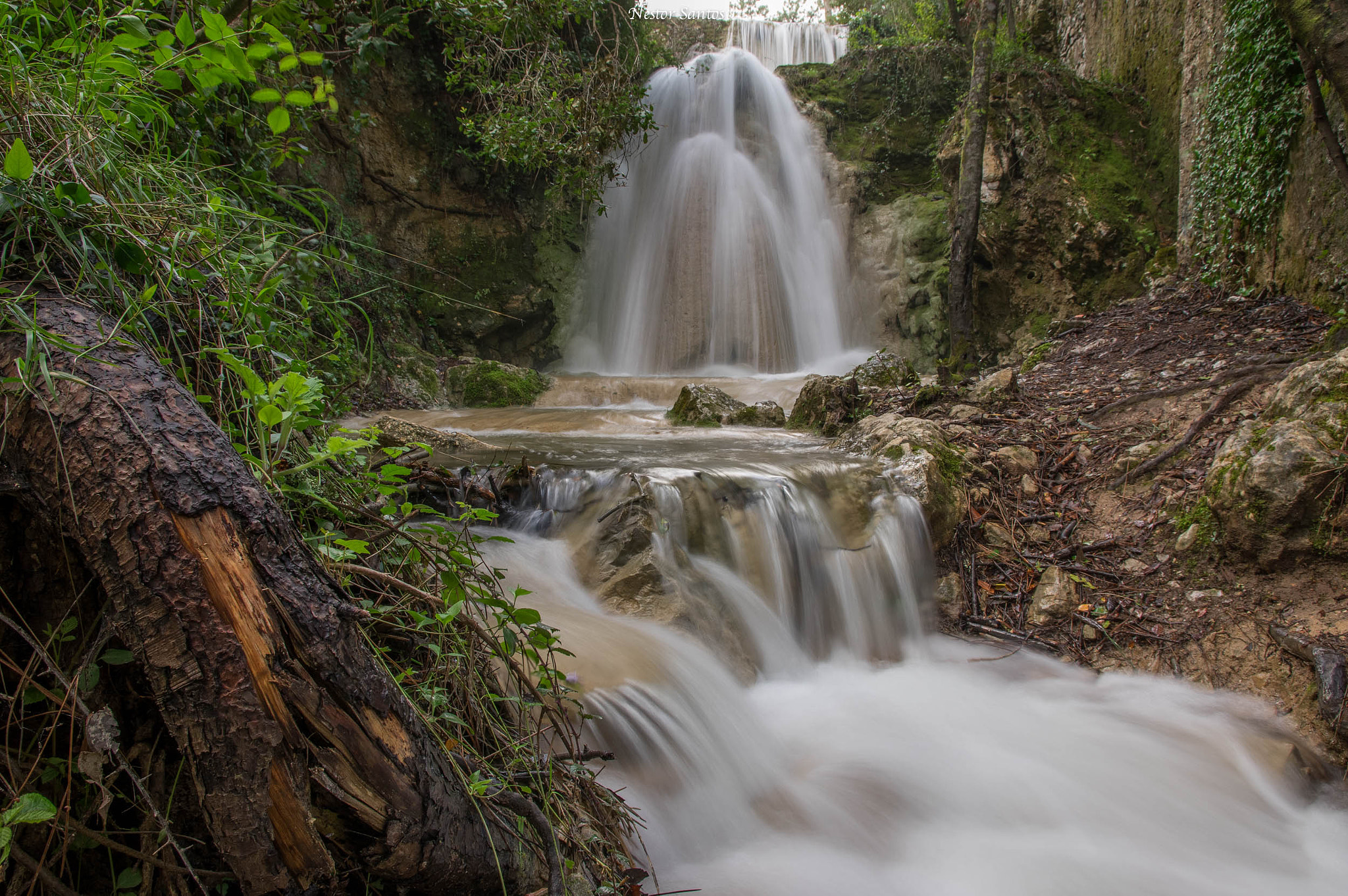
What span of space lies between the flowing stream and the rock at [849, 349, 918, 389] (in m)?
1.48

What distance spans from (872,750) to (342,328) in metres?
2.73

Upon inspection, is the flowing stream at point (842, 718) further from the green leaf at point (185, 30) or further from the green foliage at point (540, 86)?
the green foliage at point (540, 86)

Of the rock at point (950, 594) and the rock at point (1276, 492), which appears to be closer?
the rock at point (1276, 492)

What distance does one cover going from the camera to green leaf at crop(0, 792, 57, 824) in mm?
880

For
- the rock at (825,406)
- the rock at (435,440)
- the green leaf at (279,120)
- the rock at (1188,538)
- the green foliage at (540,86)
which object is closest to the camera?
the green leaf at (279,120)

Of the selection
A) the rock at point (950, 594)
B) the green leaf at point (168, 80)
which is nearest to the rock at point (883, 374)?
the rock at point (950, 594)

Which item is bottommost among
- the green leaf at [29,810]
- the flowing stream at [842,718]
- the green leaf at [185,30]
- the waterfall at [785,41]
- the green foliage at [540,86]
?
the flowing stream at [842,718]

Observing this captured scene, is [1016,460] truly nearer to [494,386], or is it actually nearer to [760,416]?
[760,416]

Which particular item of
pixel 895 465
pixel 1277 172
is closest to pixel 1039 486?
pixel 895 465

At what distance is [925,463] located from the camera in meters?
4.43

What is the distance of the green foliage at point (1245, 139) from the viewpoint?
564cm

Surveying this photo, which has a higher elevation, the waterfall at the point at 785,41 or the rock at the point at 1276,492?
the waterfall at the point at 785,41

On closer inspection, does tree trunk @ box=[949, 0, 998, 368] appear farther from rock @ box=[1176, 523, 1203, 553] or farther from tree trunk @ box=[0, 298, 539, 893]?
tree trunk @ box=[0, 298, 539, 893]

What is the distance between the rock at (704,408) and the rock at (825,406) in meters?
0.83
